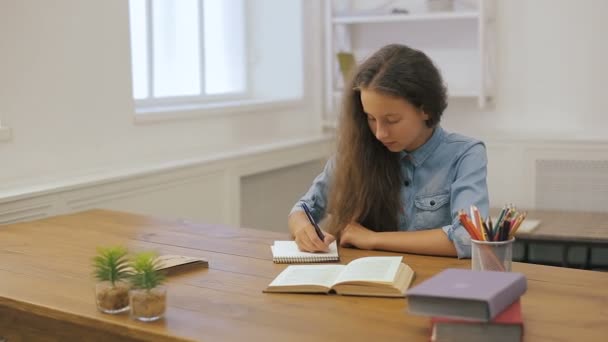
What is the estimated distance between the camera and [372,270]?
180 centimetres

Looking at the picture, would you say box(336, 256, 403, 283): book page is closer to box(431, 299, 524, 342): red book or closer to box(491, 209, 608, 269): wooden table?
box(431, 299, 524, 342): red book

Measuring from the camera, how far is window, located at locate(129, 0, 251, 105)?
12.1 ft

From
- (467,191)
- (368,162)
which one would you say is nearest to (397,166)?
(368,162)

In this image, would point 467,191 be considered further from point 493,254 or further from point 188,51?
point 188,51

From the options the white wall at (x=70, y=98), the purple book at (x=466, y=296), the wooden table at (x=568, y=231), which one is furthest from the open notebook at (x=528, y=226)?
the purple book at (x=466, y=296)

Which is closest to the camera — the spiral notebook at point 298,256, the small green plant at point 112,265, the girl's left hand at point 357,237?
the small green plant at point 112,265

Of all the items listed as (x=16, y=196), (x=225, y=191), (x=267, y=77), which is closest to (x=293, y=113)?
(x=267, y=77)

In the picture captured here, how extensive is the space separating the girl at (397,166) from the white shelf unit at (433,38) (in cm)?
183

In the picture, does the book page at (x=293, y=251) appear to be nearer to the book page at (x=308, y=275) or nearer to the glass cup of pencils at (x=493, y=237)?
the book page at (x=308, y=275)

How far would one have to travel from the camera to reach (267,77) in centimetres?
448

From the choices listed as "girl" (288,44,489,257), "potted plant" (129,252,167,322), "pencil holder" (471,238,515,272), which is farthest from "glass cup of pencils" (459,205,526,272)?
"potted plant" (129,252,167,322)

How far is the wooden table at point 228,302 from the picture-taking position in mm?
1501

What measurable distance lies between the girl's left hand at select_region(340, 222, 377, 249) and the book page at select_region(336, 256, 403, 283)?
0.22 m

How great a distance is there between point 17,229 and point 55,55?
0.79 m
